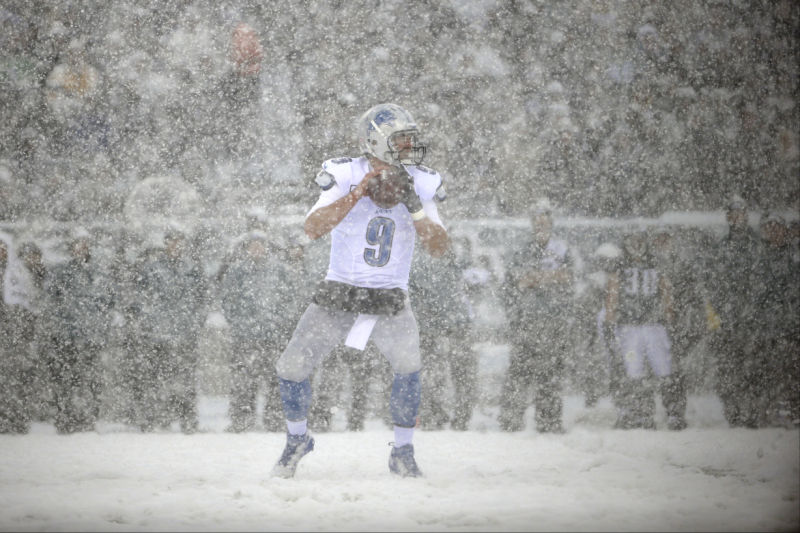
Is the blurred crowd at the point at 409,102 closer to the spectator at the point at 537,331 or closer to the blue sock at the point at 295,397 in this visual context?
the spectator at the point at 537,331

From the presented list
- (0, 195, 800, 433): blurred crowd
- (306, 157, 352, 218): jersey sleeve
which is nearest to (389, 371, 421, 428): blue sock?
(306, 157, 352, 218): jersey sleeve

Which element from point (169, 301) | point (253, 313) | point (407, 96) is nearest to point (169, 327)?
point (169, 301)

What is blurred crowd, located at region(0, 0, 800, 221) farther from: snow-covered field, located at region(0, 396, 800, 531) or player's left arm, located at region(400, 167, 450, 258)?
player's left arm, located at region(400, 167, 450, 258)

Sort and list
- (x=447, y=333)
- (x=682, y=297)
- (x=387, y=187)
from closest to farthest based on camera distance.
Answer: (x=387, y=187), (x=447, y=333), (x=682, y=297)

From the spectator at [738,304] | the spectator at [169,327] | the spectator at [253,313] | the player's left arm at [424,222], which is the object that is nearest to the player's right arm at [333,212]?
the player's left arm at [424,222]

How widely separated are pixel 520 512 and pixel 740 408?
314 centimetres

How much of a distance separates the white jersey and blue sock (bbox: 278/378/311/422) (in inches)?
21.1

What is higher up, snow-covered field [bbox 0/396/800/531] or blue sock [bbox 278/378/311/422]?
blue sock [bbox 278/378/311/422]

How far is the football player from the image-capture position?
4453 millimetres

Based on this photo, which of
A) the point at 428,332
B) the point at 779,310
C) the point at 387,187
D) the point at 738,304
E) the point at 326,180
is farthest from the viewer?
the point at 738,304

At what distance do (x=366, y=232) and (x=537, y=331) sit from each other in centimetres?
198

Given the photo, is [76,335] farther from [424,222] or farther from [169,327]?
[424,222]

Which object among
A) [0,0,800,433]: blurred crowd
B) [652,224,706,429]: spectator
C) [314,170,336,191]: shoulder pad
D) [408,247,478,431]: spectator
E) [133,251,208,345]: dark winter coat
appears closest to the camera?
Answer: [314,170,336,191]: shoulder pad

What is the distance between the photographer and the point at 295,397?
446 cm
